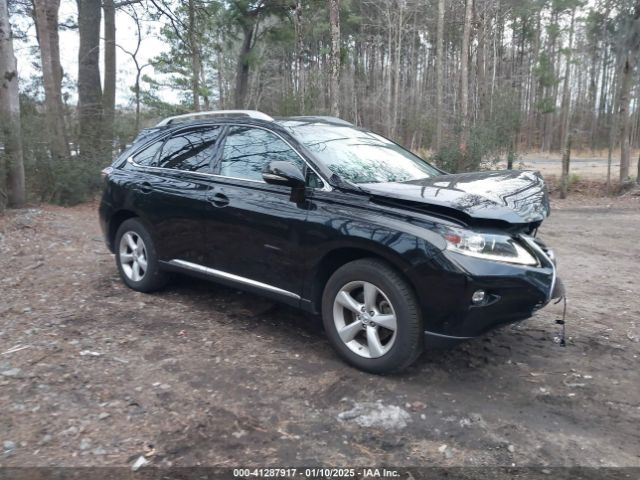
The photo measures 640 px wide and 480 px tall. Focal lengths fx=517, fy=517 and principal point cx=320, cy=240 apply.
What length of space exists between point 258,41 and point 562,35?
2349 cm

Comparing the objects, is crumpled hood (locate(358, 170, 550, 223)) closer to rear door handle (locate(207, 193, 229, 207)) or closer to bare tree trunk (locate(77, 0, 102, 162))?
rear door handle (locate(207, 193, 229, 207))

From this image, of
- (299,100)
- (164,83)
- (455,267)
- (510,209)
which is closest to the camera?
(455,267)

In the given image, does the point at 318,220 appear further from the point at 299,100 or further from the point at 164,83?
the point at 164,83

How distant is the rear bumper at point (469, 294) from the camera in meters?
3.19

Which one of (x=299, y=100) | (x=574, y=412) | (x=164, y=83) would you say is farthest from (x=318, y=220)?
(x=164, y=83)

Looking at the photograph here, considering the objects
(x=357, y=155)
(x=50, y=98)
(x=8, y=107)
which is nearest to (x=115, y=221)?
(x=357, y=155)

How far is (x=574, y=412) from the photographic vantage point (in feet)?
10.6

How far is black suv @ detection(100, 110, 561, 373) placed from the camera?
3279mm


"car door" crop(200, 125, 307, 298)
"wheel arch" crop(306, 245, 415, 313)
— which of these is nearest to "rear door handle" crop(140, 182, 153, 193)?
"car door" crop(200, 125, 307, 298)

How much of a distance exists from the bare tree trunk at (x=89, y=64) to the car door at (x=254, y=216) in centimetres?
1038

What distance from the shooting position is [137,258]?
212 inches

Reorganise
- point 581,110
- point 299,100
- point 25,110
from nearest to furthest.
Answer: point 25,110
point 299,100
point 581,110

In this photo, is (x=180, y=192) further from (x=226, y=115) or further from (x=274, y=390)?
(x=274, y=390)

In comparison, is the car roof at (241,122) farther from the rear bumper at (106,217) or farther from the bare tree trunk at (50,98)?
the bare tree trunk at (50,98)
